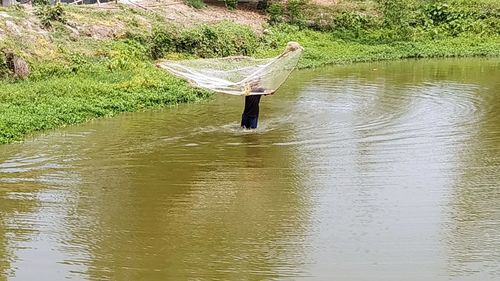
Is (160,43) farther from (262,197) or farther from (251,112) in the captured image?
(262,197)

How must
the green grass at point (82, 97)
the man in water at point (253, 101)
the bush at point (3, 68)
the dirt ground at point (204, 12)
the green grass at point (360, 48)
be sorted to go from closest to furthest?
the man in water at point (253, 101), the green grass at point (82, 97), the bush at point (3, 68), the dirt ground at point (204, 12), the green grass at point (360, 48)

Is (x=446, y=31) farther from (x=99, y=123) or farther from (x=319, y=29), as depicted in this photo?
(x=99, y=123)

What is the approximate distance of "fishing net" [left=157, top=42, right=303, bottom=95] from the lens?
13.4m

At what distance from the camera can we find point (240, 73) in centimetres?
1430

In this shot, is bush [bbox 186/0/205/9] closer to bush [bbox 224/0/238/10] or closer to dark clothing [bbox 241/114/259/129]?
bush [bbox 224/0/238/10]

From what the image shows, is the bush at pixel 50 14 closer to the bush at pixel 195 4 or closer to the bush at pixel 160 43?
the bush at pixel 160 43

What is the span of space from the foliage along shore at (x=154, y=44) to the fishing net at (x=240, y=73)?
2175mm

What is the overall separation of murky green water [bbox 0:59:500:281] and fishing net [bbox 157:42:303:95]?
2.65ft

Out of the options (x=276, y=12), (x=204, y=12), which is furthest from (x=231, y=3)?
(x=204, y=12)

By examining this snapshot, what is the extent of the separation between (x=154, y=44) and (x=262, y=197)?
1326 cm

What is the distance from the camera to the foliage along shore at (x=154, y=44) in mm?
15367

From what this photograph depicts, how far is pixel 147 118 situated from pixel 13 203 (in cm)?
596

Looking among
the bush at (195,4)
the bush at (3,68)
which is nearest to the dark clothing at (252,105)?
the bush at (3,68)

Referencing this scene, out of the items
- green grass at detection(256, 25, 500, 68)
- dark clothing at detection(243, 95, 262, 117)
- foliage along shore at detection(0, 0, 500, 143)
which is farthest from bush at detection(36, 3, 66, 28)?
dark clothing at detection(243, 95, 262, 117)
